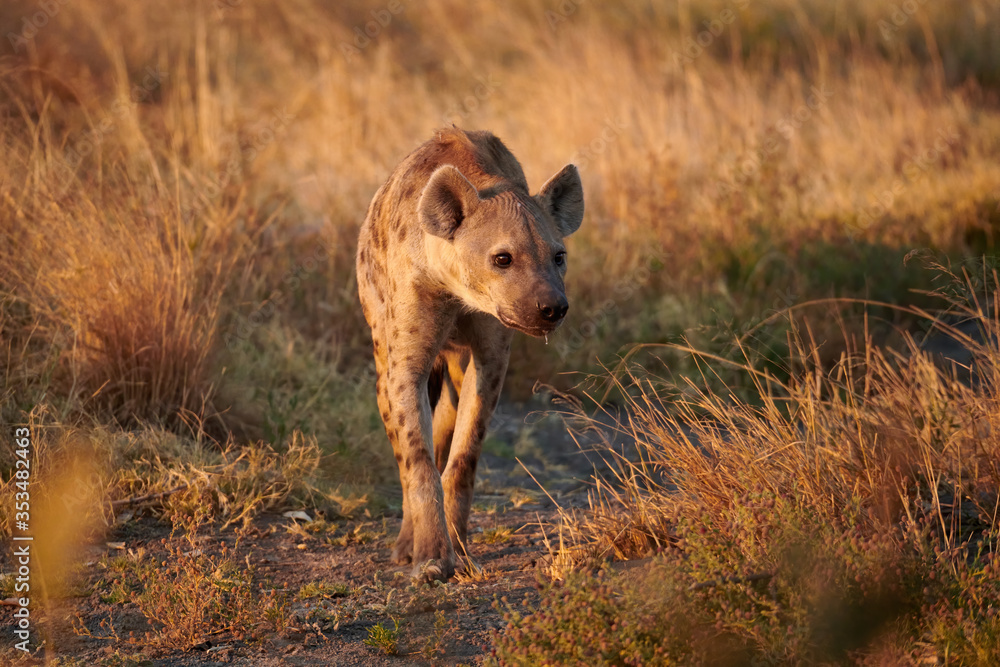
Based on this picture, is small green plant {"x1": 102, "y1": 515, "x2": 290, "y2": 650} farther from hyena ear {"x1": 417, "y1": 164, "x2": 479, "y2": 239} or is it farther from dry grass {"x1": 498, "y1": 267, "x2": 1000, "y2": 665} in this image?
hyena ear {"x1": 417, "y1": 164, "x2": 479, "y2": 239}

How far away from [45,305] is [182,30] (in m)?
9.07

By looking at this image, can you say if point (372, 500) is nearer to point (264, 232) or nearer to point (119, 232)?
point (119, 232)

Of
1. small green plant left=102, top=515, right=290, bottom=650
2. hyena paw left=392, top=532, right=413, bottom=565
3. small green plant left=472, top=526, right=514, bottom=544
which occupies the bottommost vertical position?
small green plant left=472, top=526, right=514, bottom=544

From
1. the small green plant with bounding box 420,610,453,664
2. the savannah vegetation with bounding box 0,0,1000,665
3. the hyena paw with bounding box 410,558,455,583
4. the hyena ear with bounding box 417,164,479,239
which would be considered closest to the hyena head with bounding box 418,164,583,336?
the hyena ear with bounding box 417,164,479,239

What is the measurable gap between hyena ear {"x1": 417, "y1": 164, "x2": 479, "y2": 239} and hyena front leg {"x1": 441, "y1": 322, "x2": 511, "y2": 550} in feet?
1.82

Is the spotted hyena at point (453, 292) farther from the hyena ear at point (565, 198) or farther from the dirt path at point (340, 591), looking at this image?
the dirt path at point (340, 591)

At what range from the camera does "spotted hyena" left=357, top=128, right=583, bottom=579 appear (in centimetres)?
384

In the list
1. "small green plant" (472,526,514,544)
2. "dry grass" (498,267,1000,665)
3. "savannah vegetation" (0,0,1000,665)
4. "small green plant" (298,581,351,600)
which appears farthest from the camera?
"small green plant" (472,526,514,544)

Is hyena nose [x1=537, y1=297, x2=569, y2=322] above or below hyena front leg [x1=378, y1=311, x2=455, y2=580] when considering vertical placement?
above

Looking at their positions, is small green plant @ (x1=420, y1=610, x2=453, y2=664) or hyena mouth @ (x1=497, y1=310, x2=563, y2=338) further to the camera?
hyena mouth @ (x1=497, y1=310, x2=563, y2=338)

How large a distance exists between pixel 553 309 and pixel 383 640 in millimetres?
1248

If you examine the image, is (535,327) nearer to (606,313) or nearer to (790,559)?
(790,559)

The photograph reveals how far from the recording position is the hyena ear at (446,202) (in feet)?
12.9

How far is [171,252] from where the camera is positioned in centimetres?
549
